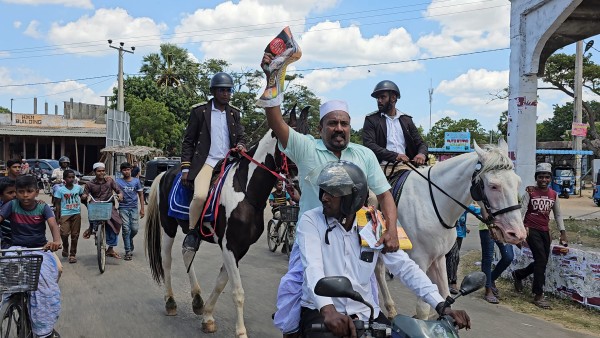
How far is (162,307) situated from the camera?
6.43 metres

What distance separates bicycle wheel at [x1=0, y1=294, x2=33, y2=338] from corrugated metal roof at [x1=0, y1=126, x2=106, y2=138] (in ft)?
116

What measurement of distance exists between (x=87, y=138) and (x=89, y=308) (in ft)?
116

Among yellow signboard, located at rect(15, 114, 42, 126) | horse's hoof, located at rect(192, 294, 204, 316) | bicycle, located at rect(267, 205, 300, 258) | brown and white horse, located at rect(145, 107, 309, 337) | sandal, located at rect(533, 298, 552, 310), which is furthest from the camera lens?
yellow signboard, located at rect(15, 114, 42, 126)

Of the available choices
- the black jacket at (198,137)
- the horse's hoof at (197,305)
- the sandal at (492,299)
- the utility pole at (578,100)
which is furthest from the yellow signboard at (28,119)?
the sandal at (492,299)

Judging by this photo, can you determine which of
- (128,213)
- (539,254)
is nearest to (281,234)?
(128,213)

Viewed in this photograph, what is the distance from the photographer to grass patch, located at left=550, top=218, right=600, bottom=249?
35.4 feet

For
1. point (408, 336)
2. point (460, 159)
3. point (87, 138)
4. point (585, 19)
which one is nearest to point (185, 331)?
point (460, 159)

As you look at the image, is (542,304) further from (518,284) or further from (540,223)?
(540,223)

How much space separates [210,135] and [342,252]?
3.54m


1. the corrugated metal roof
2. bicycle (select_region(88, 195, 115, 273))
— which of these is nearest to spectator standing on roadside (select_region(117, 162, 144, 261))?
bicycle (select_region(88, 195, 115, 273))

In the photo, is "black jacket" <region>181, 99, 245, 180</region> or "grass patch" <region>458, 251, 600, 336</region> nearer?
"black jacket" <region>181, 99, 245, 180</region>

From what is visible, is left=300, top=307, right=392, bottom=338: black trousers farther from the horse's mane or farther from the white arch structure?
the white arch structure

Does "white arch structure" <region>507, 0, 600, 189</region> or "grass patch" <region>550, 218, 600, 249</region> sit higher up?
"white arch structure" <region>507, 0, 600, 189</region>

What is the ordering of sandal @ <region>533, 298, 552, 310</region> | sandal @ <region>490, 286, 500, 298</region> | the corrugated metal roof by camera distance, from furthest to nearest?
the corrugated metal roof < sandal @ <region>490, 286, 500, 298</region> < sandal @ <region>533, 298, 552, 310</region>
